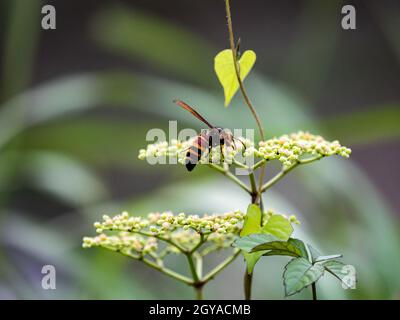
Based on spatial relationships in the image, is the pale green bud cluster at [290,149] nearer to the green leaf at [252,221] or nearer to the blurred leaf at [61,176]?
the green leaf at [252,221]

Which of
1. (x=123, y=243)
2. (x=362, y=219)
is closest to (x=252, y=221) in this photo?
(x=123, y=243)

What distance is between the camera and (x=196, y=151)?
467 millimetres

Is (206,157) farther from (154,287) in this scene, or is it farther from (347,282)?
(154,287)

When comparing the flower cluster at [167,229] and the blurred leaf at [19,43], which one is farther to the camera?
the blurred leaf at [19,43]

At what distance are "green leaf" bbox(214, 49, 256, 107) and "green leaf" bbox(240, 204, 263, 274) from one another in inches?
4.0

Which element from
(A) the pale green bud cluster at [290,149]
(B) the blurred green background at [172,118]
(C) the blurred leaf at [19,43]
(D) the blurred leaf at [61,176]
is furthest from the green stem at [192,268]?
(C) the blurred leaf at [19,43]

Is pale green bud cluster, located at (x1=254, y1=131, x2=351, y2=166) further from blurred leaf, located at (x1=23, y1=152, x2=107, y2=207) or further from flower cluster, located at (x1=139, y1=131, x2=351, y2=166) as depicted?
blurred leaf, located at (x1=23, y1=152, x2=107, y2=207)

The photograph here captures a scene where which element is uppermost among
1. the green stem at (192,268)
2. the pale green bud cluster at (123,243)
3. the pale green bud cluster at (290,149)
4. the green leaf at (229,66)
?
the green leaf at (229,66)

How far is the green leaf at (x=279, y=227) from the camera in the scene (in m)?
0.41

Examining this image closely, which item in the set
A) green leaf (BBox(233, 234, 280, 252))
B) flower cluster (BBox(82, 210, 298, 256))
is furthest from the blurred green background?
green leaf (BBox(233, 234, 280, 252))

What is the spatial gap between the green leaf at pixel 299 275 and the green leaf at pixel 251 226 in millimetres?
34

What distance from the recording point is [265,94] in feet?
4.68

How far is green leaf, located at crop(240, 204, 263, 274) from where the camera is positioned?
0.41 metres
